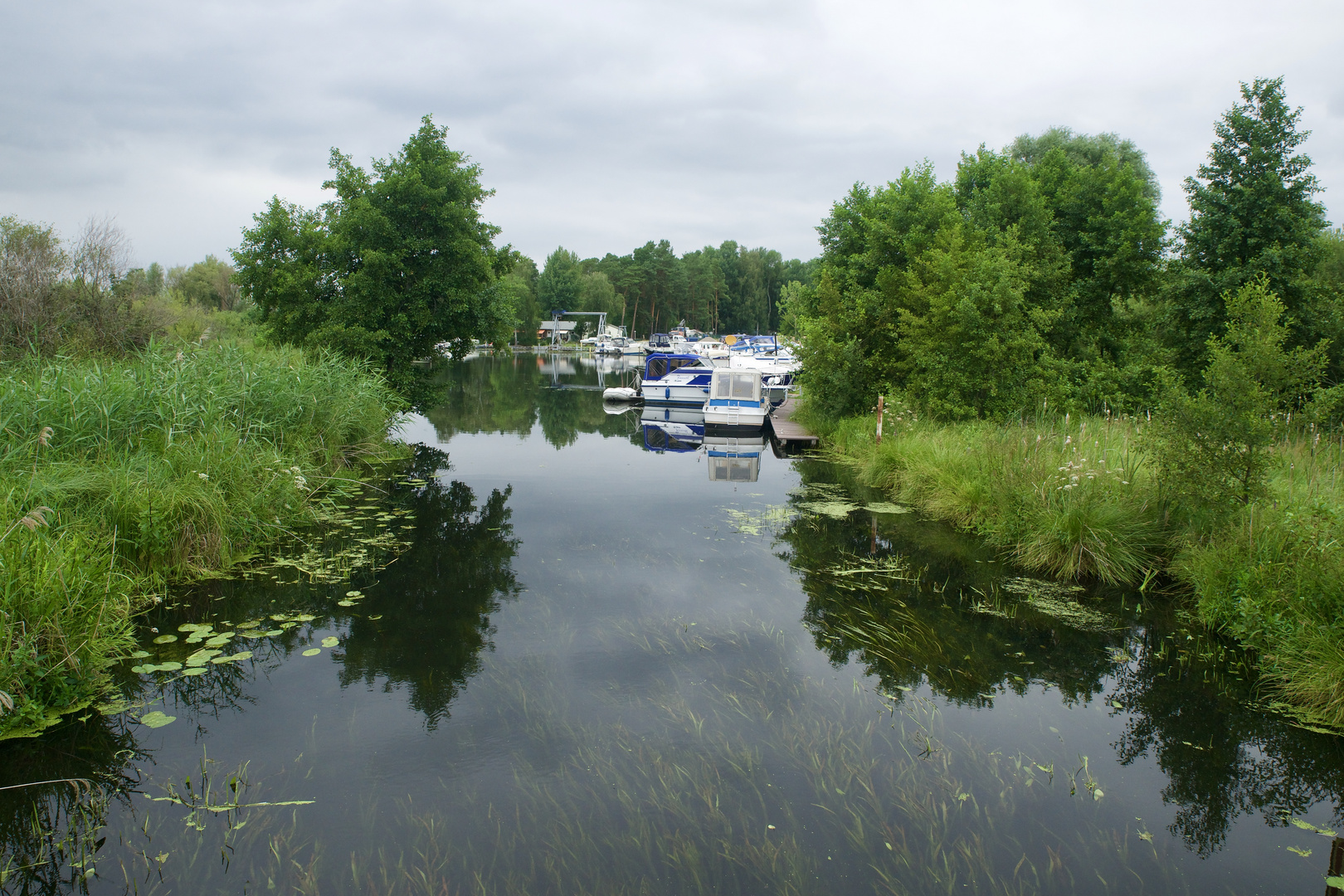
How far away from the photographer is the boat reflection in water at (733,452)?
1570 centimetres

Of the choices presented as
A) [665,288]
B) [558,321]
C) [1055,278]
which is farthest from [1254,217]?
[665,288]

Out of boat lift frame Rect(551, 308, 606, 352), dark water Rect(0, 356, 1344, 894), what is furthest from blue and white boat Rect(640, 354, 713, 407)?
boat lift frame Rect(551, 308, 606, 352)

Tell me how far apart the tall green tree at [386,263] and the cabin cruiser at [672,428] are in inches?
214

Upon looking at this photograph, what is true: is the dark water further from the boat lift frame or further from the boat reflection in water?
the boat lift frame

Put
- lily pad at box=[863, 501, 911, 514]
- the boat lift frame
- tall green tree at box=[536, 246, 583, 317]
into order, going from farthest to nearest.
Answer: tall green tree at box=[536, 246, 583, 317] < the boat lift frame < lily pad at box=[863, 501, 911, 514]

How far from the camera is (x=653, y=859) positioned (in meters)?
4.05

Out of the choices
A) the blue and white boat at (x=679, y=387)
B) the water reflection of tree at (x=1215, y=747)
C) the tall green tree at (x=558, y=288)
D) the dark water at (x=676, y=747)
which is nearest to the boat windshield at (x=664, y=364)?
the blue and white boat at (x=679, y=387)

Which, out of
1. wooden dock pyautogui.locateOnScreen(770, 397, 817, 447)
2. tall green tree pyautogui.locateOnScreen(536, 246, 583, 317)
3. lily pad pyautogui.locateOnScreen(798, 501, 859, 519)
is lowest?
lily pad pyautogui.locateOnScreen(798, 501, 859, 519)

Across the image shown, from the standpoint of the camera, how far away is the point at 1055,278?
18.2m

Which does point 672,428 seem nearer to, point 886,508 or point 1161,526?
point 886,508

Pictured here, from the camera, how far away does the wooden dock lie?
19609 millimetres

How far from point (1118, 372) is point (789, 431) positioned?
7937 mm

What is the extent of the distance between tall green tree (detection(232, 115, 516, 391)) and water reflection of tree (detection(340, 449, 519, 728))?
7.41 meters

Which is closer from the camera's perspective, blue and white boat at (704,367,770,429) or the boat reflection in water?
the boat reflection in water
